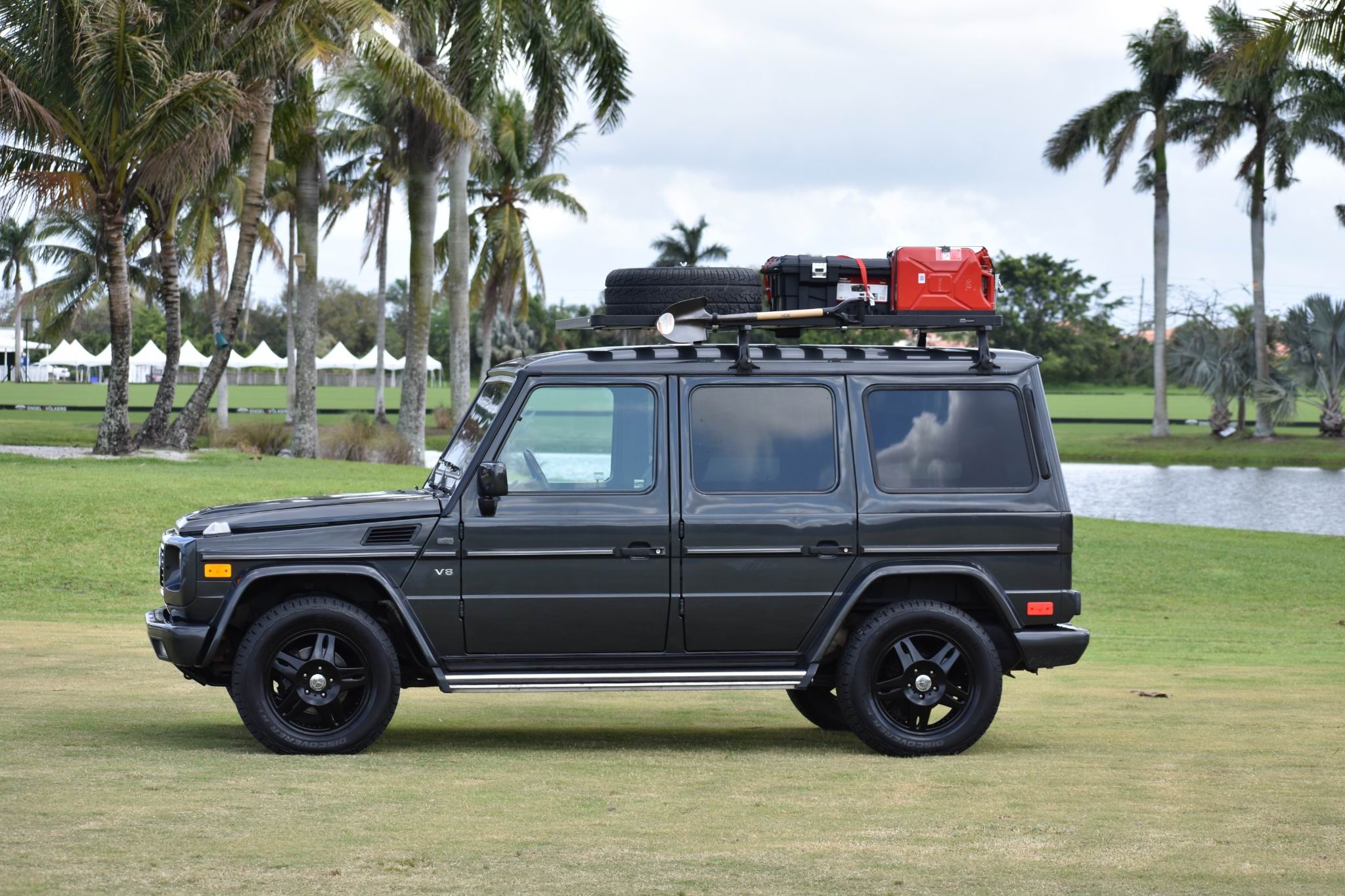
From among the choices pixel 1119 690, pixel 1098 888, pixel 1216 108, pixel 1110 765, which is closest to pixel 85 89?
pixel 1119 690

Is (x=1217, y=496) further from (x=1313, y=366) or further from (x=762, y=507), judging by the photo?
(x=762, y=507)

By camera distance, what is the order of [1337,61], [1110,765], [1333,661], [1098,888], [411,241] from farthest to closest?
[411,241], [1337,61], [1333,661], [1110,765], [1098,888]

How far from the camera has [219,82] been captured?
86.4 feet

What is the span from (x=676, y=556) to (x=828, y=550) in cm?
76

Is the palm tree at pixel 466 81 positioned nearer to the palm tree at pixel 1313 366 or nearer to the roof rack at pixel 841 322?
the roof rack at pixel 841 322

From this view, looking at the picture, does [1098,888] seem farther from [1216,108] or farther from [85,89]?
[1216,108]

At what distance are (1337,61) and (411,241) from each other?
20215 millimetres

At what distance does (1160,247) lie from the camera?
195 feet

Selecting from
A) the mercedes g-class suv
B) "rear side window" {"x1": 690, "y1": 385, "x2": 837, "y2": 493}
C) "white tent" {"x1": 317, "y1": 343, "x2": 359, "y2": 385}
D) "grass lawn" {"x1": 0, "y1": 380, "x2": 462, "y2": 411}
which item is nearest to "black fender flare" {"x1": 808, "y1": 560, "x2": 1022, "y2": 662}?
the mercedes g-class suv

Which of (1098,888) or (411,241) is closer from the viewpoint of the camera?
(1098,888)

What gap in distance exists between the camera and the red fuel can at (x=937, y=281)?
811 centimetres

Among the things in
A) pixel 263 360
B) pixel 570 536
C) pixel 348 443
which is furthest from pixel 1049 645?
pixel 263 360

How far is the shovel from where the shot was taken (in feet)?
26.1

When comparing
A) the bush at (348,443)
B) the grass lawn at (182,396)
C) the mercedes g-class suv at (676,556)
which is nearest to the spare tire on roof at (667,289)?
the mercedes g-class suv at (676,556)
